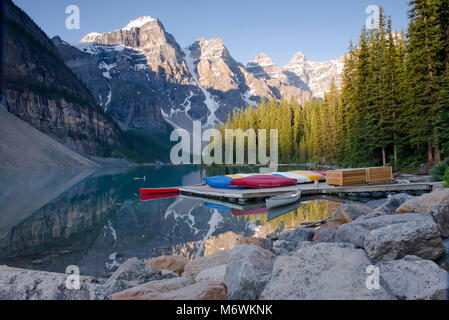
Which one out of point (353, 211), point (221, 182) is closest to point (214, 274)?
point (353, 211)

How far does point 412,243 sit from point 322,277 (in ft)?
7.94

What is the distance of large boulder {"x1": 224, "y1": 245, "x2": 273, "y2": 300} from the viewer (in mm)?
3725

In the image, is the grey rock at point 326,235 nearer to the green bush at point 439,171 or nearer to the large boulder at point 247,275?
the large boulder at point 247,275

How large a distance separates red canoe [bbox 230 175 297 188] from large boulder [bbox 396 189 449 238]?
12575 mm

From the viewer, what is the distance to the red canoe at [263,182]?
19906 mm

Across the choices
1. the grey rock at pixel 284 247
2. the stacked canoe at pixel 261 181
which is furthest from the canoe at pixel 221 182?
the grey rock at pixel 284 247

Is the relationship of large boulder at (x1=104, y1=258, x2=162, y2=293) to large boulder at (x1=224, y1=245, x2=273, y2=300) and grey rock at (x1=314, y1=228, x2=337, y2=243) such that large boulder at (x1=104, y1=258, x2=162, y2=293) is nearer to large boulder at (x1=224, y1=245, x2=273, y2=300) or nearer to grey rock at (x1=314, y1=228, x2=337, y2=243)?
large boulder at (x1=224, y1=245, x2=273, y2=300)

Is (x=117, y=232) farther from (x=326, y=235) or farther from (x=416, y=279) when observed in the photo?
(x=416, y=279)

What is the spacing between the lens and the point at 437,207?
19.6 ft

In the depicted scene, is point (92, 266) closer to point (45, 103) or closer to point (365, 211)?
point (365, 211)

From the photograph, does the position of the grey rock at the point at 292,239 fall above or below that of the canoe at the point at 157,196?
above

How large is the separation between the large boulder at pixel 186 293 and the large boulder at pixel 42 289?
35 cm

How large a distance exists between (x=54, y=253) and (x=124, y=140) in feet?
491
